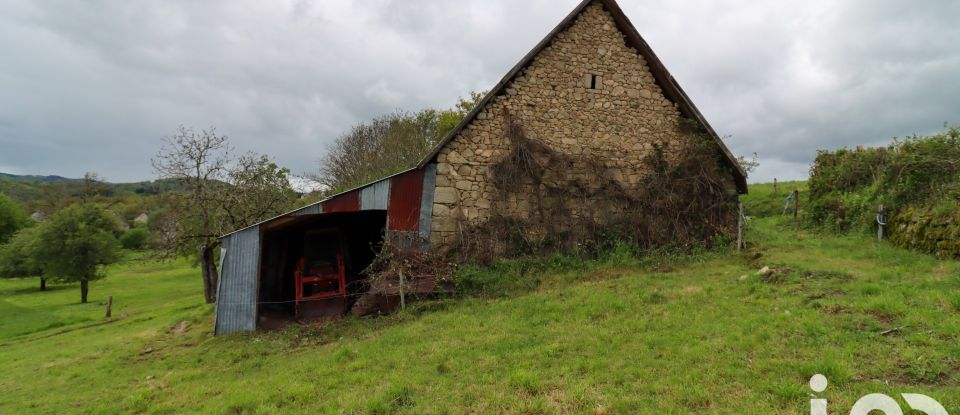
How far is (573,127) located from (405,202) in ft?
16.7

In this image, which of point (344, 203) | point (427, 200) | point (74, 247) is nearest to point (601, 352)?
point (427, 200)

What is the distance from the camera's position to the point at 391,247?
10383 mm

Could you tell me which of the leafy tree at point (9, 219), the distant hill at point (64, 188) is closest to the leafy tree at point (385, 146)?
the distant hill at point (64, 188)

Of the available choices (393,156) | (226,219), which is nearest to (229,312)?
(226,219)

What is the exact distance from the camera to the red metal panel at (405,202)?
35.0 ft

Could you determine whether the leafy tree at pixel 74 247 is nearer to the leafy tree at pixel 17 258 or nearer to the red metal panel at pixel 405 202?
the leafy tree at pixel 17 258

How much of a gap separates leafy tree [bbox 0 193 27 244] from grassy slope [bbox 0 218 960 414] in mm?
48932

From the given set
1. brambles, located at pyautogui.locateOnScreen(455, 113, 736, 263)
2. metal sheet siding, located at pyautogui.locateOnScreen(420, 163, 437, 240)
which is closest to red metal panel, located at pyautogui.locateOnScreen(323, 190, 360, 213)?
metal sheet siding, located at pyautogui.locateOnScreen(420, 163, 437, 240)

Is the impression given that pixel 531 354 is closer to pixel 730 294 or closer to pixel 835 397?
pixel 835 397

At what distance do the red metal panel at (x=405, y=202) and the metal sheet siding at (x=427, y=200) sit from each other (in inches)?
4.0

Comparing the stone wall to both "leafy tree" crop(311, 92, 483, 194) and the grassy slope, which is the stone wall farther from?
"leafy tree" crop(311, 92, 483, 194)

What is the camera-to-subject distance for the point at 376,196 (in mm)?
10625

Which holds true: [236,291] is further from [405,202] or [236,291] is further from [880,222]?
[880,222]

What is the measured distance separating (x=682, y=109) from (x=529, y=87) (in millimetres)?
4698
